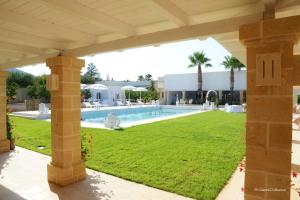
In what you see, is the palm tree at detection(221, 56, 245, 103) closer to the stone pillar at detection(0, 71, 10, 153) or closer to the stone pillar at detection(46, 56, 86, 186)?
the stone pillar at detection(0, 71, 10, 153)

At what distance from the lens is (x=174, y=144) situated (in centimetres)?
916

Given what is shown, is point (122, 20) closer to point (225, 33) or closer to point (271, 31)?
point (225, 33)

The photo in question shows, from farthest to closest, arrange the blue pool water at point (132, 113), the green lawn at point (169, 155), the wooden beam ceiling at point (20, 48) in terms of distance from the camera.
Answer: the blue pool water at point (132, 113)
the green lawn at point (169, 155)
the wooden beam ceiling at point (20, 48)

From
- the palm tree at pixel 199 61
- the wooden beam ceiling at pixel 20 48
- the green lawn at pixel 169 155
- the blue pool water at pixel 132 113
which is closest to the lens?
the wooden beam ceiling at pixel 20 48

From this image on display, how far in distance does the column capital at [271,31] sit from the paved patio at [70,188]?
3.24 meters

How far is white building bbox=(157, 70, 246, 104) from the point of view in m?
32.8

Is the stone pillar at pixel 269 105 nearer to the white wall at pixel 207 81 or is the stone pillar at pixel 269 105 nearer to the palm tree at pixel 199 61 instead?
the white wall at pixel 207 81

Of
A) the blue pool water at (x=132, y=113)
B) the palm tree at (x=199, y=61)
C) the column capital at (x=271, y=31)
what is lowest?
the blue pool water at (x=132, y=113)

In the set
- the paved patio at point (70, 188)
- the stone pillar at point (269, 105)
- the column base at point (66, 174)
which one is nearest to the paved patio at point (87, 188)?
the paved patio at point (70, 188)

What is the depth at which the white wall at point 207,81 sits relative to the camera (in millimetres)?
32594

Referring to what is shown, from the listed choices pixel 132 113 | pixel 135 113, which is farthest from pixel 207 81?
pixel 132 113

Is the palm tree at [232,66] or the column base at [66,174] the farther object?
the palm tree at [232,66]

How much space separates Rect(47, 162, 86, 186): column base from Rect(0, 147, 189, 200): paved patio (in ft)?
0.39

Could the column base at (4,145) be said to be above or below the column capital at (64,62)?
below
